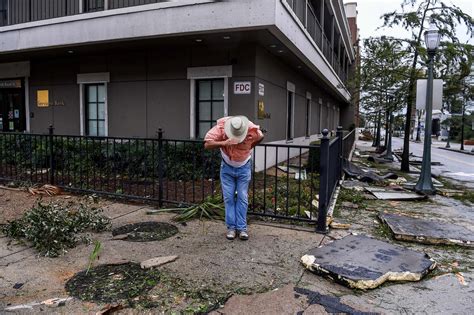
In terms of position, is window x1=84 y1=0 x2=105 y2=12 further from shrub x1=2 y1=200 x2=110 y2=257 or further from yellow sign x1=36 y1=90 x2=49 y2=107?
shrub x1=2 y1=200 x2=110 y2=257

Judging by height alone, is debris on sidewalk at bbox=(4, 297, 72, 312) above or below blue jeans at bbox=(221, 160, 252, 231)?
below

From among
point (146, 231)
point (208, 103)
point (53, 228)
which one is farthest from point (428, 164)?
point (53, 228)

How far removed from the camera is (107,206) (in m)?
6.18

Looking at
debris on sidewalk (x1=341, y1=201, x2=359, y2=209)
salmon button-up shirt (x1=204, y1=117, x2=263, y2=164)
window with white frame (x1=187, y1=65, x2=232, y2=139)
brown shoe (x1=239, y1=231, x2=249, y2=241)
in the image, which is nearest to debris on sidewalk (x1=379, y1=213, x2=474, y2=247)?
debris on sidewalk (x1=341, y1=201, x2=359, y2=209)

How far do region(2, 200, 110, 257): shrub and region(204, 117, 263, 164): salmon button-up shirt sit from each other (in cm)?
198

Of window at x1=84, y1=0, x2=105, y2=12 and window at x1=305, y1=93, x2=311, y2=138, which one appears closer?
window at x1=84, y1=0, x2=105, y2=12

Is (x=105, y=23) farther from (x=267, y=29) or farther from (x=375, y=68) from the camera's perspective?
(x=375, y=68)

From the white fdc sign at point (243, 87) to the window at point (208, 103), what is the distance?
0.53 metres

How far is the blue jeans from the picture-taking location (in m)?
4.53

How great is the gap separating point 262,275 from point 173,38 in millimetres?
7015

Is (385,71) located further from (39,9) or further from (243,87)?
(39,9)

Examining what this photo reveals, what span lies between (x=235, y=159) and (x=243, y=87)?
525 cm

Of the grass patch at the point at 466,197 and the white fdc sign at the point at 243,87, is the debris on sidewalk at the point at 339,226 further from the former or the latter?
the white fdc sign at the point at 243,87

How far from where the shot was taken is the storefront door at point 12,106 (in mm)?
13203
